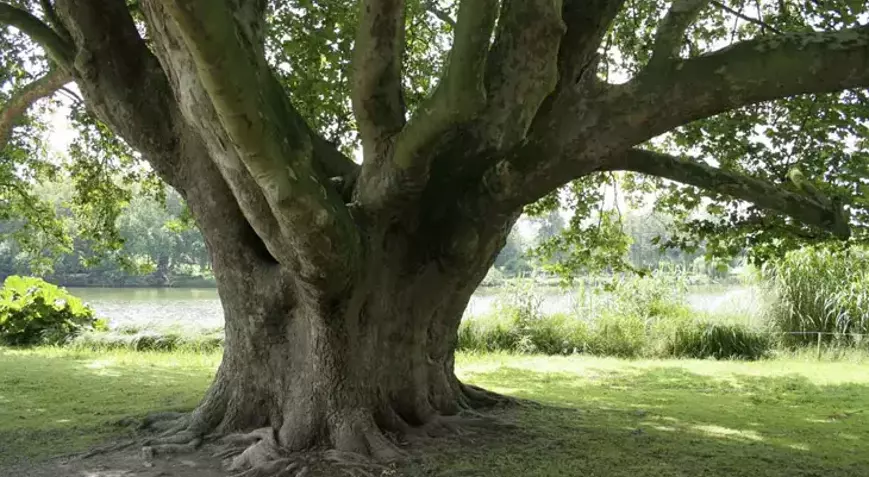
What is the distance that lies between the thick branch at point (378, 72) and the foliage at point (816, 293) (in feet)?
30.0

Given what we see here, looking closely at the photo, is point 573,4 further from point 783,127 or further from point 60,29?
point 60,29

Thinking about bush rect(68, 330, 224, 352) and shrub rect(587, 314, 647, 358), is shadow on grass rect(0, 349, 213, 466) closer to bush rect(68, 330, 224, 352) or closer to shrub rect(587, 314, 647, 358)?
bush rect(68, 330, 224, 352)

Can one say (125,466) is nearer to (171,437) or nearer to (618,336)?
(171,437)

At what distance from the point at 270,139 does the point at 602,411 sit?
4.59 metres

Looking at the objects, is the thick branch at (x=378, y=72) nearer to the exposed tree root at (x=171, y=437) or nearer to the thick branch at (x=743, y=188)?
the thick branch at (x=743, y=188)

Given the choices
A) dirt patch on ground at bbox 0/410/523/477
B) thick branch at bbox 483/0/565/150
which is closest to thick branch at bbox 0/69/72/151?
dirt patch on ground at bbox 0/410/523/477

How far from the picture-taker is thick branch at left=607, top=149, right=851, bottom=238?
5102 mm

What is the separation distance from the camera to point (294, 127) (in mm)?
3904

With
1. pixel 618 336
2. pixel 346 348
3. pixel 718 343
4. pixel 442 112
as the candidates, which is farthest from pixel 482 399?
pixel 718 343

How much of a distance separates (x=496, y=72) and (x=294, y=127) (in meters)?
1.41

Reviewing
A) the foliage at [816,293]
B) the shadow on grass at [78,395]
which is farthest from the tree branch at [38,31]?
the foliage at [816,293]

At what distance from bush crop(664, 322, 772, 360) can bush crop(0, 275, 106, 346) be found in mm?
11181

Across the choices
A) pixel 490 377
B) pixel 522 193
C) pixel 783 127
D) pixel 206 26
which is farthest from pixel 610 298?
pixel 206 26

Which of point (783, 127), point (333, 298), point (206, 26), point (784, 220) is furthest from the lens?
point (783, 127)
